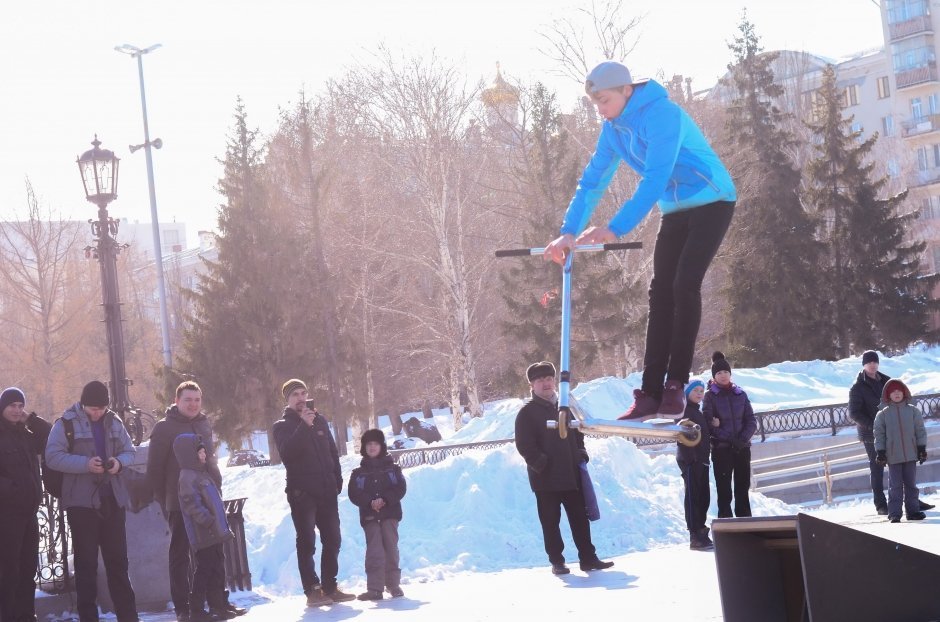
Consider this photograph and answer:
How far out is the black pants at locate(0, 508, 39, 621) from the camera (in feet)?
33.4

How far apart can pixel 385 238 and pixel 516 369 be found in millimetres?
7835

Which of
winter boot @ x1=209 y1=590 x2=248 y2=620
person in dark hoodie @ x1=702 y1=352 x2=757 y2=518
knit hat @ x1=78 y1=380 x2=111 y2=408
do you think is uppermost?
knit hat @ x1=78 y1=380 x2=111 y2=408

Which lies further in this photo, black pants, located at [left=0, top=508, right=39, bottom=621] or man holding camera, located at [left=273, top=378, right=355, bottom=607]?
man holding camera, located at [left=273, top=378, right=355, bottom=607]

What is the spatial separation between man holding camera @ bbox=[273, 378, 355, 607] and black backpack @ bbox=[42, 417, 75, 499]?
1986mm

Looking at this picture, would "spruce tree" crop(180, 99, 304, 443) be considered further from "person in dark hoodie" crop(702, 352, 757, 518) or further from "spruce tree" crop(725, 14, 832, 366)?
"person in dark hoodie" crop(702, 352, 757, 518)

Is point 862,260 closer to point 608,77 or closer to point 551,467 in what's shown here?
point 551,467

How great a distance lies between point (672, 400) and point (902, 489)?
34.5 feet

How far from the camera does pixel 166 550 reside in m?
12.6

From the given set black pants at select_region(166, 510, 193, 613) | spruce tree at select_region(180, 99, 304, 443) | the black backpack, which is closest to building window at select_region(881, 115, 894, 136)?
spruce tree at select_region(180, 99, 304, 443)

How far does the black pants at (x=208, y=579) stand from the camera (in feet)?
35.6

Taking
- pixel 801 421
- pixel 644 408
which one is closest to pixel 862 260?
pixel 801 421

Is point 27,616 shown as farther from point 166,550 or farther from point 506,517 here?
point 506,517

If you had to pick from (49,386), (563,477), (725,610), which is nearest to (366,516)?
(563,477)

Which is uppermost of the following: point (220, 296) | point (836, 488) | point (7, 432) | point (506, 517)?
point (220, 296)
